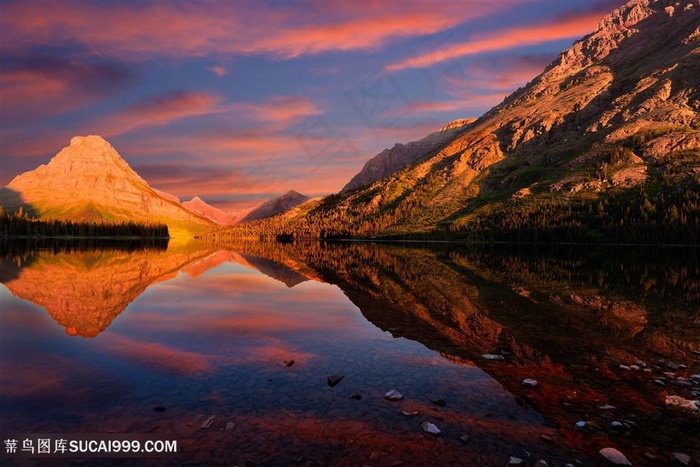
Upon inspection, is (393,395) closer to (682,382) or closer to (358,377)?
(358,377)

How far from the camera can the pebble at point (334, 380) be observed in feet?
63.7

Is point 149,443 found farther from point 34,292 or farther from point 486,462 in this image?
point 34,292

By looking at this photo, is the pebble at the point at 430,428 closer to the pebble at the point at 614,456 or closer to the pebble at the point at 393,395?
the pebble at the point at 393,395

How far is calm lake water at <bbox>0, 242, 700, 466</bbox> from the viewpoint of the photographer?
13812 mm

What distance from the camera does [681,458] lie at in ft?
42.3

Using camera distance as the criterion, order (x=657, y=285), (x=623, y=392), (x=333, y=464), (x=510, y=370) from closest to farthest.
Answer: (x=333, y=464), (x=623, y=392), (x=510, y=370), (x=657, y=285)

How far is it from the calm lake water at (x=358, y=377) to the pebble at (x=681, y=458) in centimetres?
19

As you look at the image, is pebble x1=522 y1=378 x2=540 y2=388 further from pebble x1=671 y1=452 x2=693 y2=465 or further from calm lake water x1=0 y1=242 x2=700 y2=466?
pebble x1=671 y1=452 x2=693 y2=465

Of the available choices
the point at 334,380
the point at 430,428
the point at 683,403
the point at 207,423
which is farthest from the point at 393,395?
the point at 683,403

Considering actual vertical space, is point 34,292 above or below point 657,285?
above

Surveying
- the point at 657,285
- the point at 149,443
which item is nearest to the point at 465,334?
the point at 149,443

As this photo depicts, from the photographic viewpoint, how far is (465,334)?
28906 mm

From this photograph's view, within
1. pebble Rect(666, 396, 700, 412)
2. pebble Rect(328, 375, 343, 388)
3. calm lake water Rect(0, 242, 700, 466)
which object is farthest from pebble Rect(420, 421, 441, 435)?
pebble Rect(666, 396, 700, 412)

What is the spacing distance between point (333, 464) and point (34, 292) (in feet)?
163
